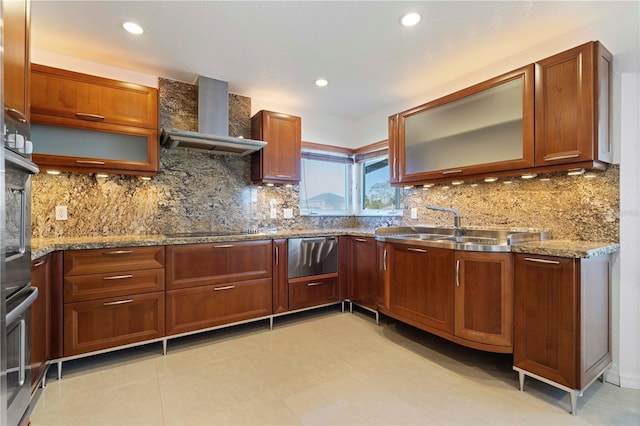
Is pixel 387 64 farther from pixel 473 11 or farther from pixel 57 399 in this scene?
pixel 57 399

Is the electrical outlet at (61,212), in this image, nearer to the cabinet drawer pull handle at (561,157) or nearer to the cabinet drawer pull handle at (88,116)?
the cabinet drawer pull handle at (88,116)

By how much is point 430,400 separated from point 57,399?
2196 millimetres

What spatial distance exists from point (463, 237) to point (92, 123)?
324 centimetres

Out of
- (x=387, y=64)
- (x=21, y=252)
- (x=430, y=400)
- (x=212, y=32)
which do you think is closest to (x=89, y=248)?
(x=21, y=252)

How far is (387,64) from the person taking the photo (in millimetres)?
A: 2771

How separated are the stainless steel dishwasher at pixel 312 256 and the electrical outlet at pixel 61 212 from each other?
1.91 metres

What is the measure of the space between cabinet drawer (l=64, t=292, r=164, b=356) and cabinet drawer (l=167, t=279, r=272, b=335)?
0.36 feet

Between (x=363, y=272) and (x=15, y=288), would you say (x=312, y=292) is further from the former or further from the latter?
(x=15, y=288)

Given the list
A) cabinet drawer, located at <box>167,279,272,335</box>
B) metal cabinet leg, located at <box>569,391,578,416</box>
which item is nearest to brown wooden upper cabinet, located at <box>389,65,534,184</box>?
metal cabinet leg, located at <box>569,391,578,416</box>

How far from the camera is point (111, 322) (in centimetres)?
224

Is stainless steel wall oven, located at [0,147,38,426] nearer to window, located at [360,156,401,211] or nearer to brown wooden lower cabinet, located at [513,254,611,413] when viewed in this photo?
brown wooden lower cabinet, located at [513,254,611,413]

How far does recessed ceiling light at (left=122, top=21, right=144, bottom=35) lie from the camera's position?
218 centimetres

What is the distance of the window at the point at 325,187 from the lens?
13.2ft

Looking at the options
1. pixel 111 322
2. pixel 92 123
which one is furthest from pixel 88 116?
pixel 111 322
